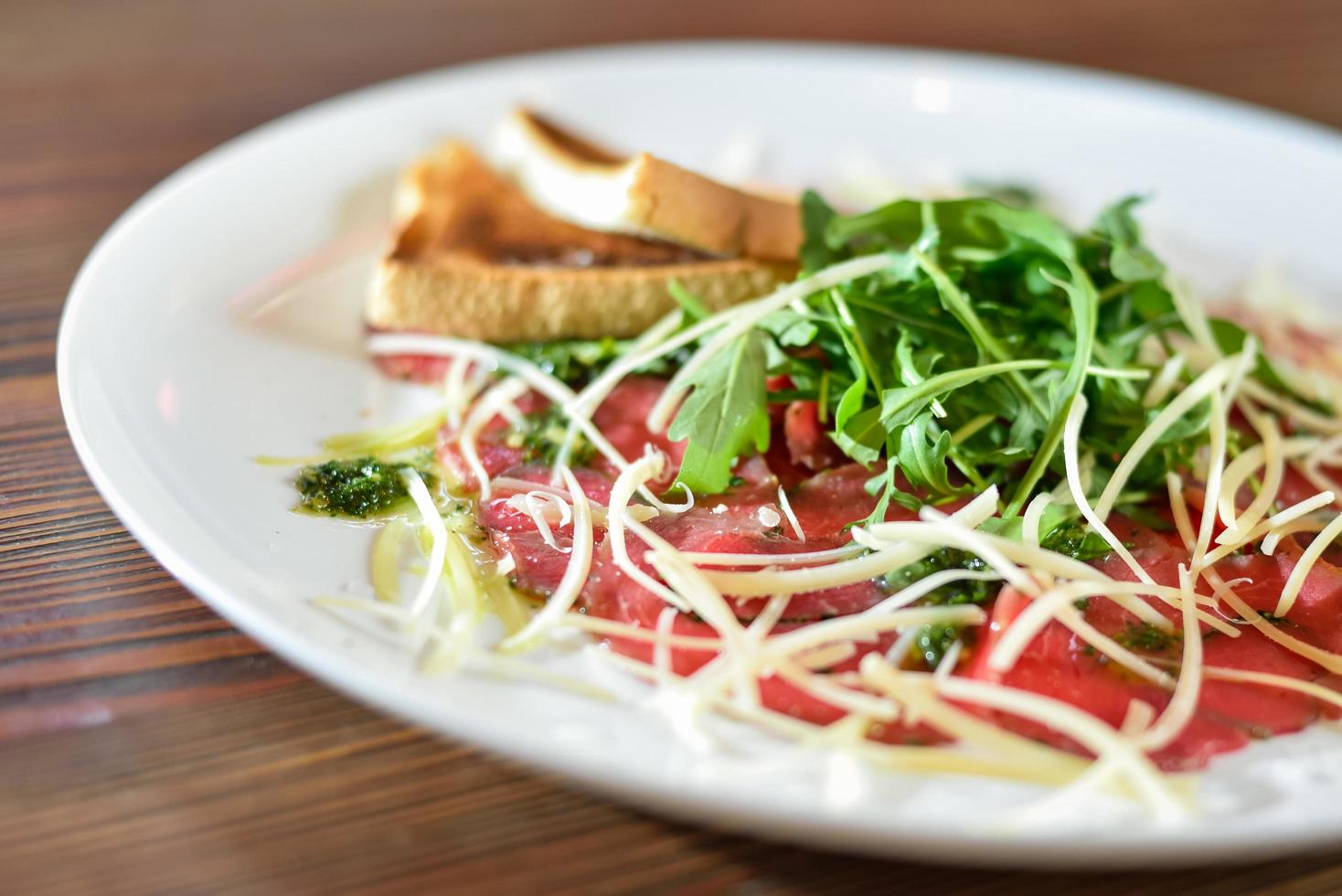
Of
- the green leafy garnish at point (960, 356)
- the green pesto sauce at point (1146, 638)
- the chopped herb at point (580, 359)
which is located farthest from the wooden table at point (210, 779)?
the chopped herb at point (580, 359)

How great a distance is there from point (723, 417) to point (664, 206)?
54 cm

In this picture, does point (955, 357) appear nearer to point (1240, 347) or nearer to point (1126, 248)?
point (1126, 248)

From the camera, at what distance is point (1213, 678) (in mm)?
1415

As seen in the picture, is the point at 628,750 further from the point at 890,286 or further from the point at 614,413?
the point at 890,286

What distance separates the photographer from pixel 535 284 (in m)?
2.11

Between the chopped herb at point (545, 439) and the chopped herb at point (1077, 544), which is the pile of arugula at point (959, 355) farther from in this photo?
the chopped herb at point (545, 439)

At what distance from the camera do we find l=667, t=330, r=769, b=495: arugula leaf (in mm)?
1683

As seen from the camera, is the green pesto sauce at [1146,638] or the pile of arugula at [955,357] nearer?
the green pesto sauce at [1146,638]

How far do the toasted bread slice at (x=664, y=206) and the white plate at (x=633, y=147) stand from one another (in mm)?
428

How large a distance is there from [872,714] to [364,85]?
2.79m

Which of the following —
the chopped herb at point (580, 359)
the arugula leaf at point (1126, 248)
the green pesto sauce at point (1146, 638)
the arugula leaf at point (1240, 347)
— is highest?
the arugula leaf at point (1126, 248)

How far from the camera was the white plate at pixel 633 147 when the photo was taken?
1.12 metres

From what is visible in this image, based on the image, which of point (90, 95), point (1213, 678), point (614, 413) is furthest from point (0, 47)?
point (1213, 678)

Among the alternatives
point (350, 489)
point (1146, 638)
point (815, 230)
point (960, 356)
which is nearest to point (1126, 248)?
point (960, 356)
